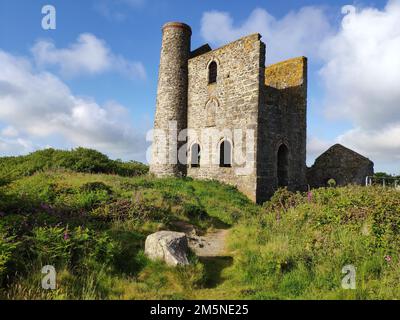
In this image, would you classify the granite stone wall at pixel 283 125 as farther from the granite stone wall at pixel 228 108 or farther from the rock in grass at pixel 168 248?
the rock in grass at pixel 168 248

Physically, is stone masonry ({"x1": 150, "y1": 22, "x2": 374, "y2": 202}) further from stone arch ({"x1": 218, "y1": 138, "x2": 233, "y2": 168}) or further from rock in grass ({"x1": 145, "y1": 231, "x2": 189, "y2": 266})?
rock in grass ({"x1": 145, "y1": 231, "x2": 189, "y2": 266})

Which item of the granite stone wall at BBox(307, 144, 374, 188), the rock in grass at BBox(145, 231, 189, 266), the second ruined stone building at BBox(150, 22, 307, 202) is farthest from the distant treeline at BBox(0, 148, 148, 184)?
the rock in grass at BBox(145, 231, 189, 266)

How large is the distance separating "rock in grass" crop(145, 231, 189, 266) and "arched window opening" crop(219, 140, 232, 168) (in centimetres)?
1101

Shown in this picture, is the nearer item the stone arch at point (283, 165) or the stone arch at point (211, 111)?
the stone arch at point (283, 165)

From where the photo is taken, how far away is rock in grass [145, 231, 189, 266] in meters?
6.57

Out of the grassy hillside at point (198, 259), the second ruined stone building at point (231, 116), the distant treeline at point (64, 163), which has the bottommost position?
the grassy hillside at point (198, 259)

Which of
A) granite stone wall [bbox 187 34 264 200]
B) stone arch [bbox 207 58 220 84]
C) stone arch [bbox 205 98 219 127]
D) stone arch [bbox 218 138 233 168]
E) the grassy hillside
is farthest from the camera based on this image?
stone arch [bbox 207 58 220 84]

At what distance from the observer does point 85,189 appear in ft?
37.6

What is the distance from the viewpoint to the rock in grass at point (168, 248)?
657 centimetres

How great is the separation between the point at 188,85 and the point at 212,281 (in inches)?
616

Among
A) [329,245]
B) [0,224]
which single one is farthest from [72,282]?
[329,245]

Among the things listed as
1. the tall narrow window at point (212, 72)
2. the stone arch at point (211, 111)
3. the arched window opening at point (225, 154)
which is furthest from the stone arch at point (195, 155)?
the tall narrow window at point (212, 72)

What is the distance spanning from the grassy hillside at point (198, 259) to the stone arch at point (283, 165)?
671 cm
